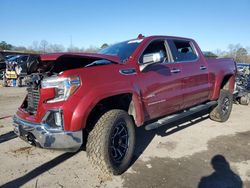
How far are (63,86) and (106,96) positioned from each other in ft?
1.89

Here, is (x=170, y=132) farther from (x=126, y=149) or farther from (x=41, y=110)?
(x=41, y=110)

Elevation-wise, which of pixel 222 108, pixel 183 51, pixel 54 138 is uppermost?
pixel 183 51

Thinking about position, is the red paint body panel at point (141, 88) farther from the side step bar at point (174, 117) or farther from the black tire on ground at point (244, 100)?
the black tire on ground at point (244, 100)

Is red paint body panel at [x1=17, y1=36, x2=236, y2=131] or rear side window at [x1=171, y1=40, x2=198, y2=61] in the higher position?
rear side window at [x1=171, y1=40, x2=198, y2=61]

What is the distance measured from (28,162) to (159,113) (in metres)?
2.25

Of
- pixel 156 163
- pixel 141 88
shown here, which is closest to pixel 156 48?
pixel 141 88

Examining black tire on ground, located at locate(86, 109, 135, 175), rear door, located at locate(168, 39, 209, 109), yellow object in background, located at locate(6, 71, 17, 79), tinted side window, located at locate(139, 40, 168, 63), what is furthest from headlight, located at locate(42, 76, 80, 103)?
yellow object in background, located at locate(6, 71, 17, 79)

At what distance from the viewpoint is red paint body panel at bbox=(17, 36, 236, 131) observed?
332 centimetres

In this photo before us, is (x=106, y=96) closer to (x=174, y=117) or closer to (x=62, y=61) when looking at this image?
(x=62, y=61)

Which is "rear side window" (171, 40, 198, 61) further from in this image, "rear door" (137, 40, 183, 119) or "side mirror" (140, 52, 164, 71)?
"side mirror" (140, 52, 164, 71)

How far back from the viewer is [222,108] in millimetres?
6727

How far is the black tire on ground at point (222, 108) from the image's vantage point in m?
6.61

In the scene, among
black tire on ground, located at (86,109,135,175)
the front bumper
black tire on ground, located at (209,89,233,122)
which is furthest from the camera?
black tire on ground, located at (209,89,233,122)

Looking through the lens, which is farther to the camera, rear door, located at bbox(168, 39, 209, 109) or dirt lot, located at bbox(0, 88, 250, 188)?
rear door, located at bbox(168, 39, 209, 109)
